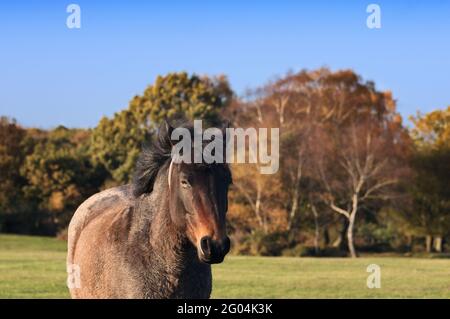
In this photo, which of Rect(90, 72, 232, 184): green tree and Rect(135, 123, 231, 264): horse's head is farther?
Rect(90, 72, 232, 184): green tree

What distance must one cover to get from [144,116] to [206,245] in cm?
5736

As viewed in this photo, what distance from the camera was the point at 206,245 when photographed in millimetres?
6480

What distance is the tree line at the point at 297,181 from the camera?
53750 mm

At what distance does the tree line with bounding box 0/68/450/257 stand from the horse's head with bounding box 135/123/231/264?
4416 cm

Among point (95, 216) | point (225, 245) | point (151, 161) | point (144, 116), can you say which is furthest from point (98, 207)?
point (144, 116)

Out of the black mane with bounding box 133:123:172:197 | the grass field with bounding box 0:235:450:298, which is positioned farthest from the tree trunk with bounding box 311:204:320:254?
the black mane with bounding box 133:123:172:197

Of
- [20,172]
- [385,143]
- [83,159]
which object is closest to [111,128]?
[83,159]

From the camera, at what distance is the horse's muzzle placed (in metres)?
6.41

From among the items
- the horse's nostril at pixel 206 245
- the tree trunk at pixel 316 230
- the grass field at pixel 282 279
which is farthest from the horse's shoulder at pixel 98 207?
the tree trunk at pixel 316 230

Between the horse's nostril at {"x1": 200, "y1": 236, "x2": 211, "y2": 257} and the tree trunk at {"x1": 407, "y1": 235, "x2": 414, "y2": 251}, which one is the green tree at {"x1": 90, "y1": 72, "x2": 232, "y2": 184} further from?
the horse's nostril at {"x1": 200, "y1": 236, "x2": 211, "y2": 257}

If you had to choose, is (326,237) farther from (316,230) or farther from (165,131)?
(165,131)

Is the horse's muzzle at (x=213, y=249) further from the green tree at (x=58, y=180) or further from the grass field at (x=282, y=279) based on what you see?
the green tree at (x=58, y=180)

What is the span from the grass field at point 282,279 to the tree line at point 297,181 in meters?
13.2
